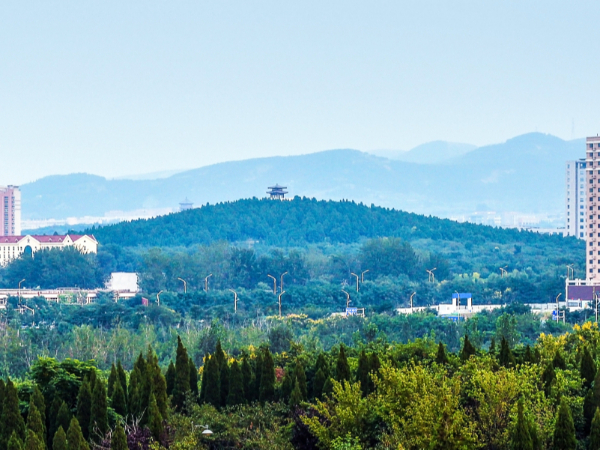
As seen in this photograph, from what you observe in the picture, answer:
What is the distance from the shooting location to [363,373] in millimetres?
41469

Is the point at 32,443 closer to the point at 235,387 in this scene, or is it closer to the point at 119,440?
the point at 119,440

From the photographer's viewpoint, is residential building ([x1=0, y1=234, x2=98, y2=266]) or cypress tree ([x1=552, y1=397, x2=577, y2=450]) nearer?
cypress tree ([x1=552, y1=397, x2=577, y2=450])

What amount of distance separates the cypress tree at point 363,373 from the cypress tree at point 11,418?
9.73 m

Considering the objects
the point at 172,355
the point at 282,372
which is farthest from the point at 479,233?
the point at 282,372

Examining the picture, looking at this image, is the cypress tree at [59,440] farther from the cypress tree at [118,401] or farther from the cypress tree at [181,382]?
the cypress tree at [181,382]

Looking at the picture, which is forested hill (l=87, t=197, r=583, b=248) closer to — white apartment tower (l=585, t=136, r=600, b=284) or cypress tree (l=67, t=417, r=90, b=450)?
white apartment tower (l=585, t=136, r=600, b=284)

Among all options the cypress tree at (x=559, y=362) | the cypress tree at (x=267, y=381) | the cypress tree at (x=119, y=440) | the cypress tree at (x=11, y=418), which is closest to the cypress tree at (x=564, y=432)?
the cypress tree at (x=559, y=362)

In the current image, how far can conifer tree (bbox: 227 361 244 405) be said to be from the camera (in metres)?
42.4

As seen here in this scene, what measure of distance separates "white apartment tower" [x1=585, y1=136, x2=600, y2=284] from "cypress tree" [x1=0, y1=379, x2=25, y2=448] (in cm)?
7592

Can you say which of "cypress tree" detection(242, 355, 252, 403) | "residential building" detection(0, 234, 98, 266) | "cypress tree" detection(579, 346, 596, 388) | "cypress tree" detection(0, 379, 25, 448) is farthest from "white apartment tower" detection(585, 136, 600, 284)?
"cypress tree" detection(0, 379, 25, 448)

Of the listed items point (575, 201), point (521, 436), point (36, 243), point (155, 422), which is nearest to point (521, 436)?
point (521, 436)

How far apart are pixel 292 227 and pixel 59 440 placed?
12817 cm

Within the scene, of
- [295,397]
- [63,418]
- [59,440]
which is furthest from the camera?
[295,397]

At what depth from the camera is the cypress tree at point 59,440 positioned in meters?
34.1
